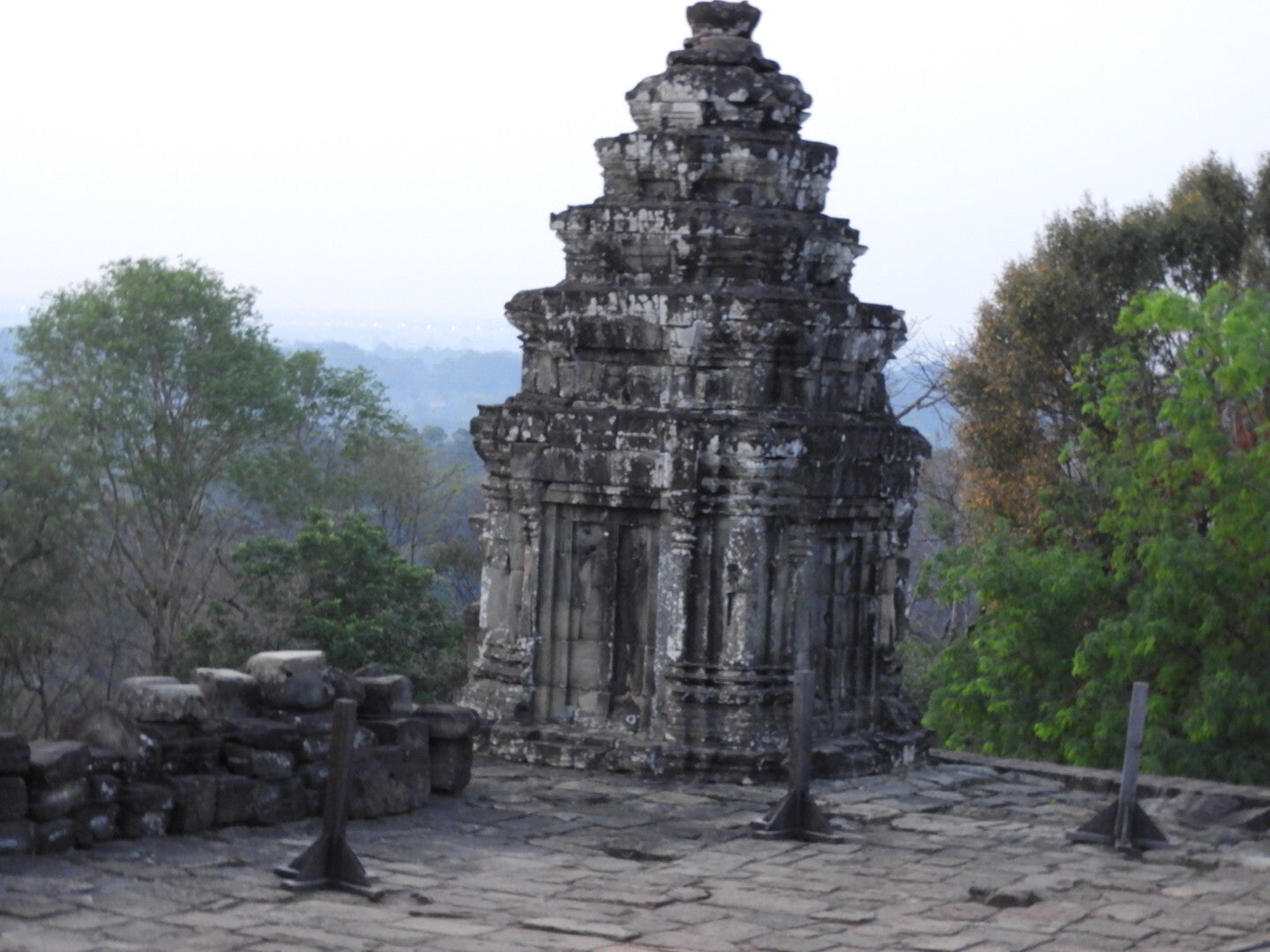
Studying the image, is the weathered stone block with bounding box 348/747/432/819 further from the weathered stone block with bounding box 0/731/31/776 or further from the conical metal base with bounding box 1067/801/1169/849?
the conical metal base with bounding box 1067/801/1169/849

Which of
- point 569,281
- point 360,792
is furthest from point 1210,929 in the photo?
point 569,281

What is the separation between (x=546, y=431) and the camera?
11.3m

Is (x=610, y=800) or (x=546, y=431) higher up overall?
(x=546, y=431)

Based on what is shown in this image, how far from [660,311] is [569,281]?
2.62 feet

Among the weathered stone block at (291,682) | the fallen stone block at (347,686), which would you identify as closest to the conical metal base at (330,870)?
the weathered stone block at (291,682)

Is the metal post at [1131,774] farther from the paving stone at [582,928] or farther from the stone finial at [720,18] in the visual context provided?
the stone finial at [720,18]

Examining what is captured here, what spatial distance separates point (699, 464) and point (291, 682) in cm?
269

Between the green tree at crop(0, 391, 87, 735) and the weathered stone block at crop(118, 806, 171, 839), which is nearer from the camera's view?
the weathered stone block at crop(118, 806, 171, 839)

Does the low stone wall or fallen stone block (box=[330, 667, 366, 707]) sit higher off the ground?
fallen stone block (box=[330, 667, 366, 707])

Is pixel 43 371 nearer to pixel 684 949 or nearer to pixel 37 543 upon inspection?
pixel 37 543

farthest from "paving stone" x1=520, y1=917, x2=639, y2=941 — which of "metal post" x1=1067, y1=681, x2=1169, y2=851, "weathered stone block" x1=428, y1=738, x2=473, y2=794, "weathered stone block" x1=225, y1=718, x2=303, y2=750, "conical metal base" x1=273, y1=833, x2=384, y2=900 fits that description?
"metal post" x1=1067, y1=681, x2=1169, y2=851

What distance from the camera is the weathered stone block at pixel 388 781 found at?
9.66 m

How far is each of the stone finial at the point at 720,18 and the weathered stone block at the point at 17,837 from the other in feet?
21.0

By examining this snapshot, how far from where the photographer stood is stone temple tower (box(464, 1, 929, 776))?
11.0m
